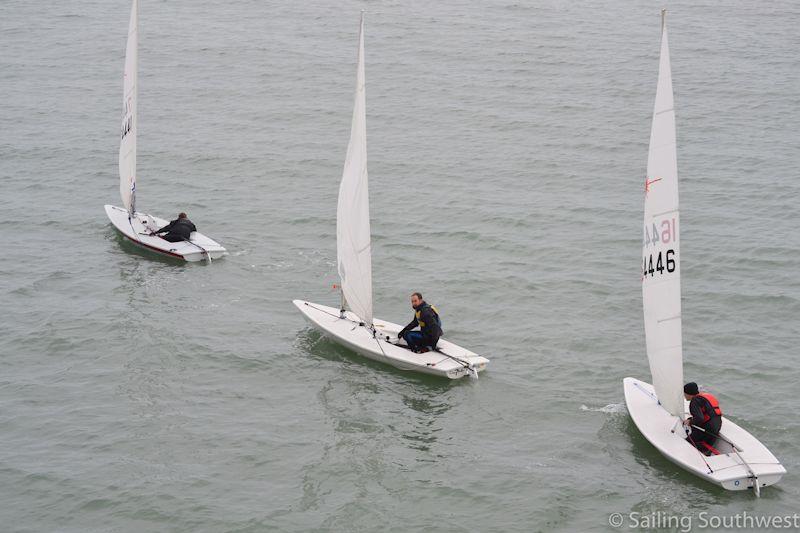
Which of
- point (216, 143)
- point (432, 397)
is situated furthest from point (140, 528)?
point (216, 143)

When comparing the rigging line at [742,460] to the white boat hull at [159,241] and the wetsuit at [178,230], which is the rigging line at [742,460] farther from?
the wetsuit at [178,230]

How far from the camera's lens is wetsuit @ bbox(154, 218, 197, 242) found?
31.8m

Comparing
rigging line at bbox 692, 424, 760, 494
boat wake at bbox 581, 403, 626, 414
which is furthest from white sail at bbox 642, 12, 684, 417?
boat wake at bbox 581, 403, 626, 414

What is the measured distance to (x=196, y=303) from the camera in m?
28.8

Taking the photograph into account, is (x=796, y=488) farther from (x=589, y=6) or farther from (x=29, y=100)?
(x=589, y=6)

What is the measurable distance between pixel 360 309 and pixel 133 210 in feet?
38.1

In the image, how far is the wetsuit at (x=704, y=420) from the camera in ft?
65.2

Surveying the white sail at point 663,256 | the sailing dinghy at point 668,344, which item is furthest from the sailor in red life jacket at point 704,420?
the white sail at point 663,256

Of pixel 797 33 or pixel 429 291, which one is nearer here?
pixel 429 291

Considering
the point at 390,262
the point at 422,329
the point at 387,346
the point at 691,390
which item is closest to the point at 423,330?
the point at 422,329

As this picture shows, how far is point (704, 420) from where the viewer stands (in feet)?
65.3

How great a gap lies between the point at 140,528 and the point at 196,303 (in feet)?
35.1

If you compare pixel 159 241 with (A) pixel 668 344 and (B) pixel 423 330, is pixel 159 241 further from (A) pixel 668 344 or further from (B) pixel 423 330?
(A) pixel 668 344

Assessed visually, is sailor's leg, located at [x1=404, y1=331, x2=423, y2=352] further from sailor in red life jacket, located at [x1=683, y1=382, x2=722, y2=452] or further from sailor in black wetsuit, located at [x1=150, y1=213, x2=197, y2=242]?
sailor in black wetsuit, located at [x1=150, y1=213, x2=197, y2=242]
